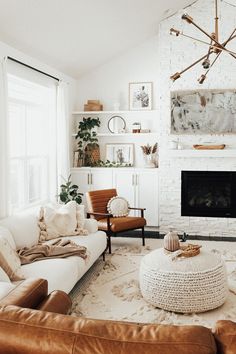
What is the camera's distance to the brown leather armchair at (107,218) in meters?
5.52

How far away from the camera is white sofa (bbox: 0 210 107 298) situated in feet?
11.5

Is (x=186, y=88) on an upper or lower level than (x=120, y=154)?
upper

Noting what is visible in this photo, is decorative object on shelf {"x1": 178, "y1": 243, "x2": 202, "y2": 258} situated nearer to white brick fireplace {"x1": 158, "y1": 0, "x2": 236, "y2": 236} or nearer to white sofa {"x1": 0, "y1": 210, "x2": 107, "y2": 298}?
white sofa {"x1": 0, "y1": 210, "x2": 107, "y2": 298}

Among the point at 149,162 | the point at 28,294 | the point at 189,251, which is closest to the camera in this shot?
the point at 28,294

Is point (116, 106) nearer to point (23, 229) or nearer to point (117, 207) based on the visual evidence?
point (117, 207)

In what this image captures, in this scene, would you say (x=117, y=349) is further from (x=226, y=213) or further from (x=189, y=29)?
(x=189, y=29)

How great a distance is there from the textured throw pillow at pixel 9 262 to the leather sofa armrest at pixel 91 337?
1.82 metres

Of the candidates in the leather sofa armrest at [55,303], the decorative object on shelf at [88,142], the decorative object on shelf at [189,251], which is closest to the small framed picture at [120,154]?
the decorative object on shelf at [88,142]

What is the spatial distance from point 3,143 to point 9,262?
171 cm

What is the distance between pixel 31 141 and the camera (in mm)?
6156

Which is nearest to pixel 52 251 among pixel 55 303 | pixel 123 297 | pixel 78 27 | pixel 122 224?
pixel 123 297

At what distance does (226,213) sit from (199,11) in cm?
329

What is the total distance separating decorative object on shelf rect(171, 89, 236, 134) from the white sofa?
2445 mm

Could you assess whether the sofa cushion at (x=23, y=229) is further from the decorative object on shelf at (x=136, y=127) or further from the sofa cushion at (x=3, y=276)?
the decorative object on shelf at (x=136, y=127)
